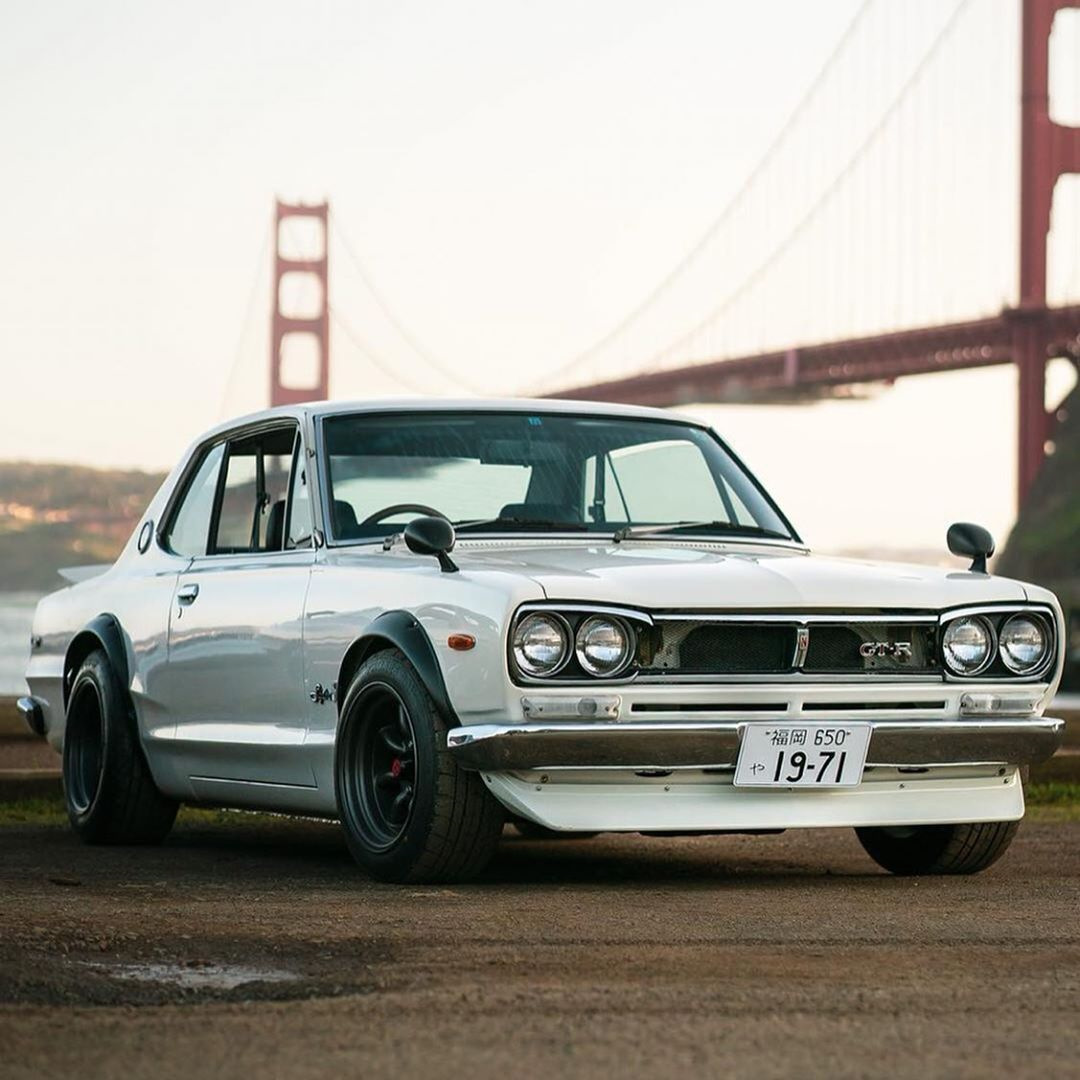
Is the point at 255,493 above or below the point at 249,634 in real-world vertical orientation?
above

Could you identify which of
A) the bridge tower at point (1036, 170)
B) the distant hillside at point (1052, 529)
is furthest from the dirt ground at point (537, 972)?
the distant hillside at point (1052, 529)

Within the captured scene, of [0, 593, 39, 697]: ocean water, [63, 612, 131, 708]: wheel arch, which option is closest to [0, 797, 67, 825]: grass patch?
[63, 612, 131, 708]: wheel arch

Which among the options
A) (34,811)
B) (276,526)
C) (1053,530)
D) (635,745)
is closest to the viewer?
(635,745)

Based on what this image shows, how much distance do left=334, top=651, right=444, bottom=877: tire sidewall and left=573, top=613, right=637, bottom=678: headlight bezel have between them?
40 cm

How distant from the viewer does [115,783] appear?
25.0ft

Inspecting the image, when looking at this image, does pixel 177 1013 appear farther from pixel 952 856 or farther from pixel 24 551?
pixel 24 551

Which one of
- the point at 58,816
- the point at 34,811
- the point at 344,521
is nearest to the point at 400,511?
the point at 344,521

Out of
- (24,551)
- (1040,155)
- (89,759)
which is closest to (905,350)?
(1040,155)

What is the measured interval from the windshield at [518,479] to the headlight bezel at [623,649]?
0.97m

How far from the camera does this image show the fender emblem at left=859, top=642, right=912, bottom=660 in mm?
6078

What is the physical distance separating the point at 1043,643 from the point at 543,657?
151 centimetres

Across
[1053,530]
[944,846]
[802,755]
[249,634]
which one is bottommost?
[1053,530]

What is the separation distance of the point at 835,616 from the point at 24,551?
2053 inches

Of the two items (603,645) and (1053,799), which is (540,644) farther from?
(1053,799)
